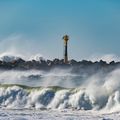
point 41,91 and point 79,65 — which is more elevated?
point 79,65

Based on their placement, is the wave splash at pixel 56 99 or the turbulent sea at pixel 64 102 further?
the wave splash at pixel 56 99

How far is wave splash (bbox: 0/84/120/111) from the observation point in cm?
3204

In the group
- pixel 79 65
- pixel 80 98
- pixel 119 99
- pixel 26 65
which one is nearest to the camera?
pixel 119 99

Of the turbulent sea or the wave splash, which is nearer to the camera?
the turbulent sea

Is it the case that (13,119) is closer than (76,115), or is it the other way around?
(13,119)

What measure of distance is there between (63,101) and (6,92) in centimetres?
717

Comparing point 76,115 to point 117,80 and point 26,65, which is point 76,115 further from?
point 26,65

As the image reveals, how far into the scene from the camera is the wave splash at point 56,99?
3204 centimetres

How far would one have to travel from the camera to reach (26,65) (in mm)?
71000

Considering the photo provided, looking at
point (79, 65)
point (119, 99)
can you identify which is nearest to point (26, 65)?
point (79, 65)

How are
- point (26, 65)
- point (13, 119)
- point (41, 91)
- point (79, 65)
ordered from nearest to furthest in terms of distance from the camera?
1. point (13, 119)
2. point (41, 91)
3. point (79, 65)
4. point (26, 65)

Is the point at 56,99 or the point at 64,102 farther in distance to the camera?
the point at 56,99

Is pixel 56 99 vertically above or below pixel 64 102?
above

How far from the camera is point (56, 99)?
3516 cm
